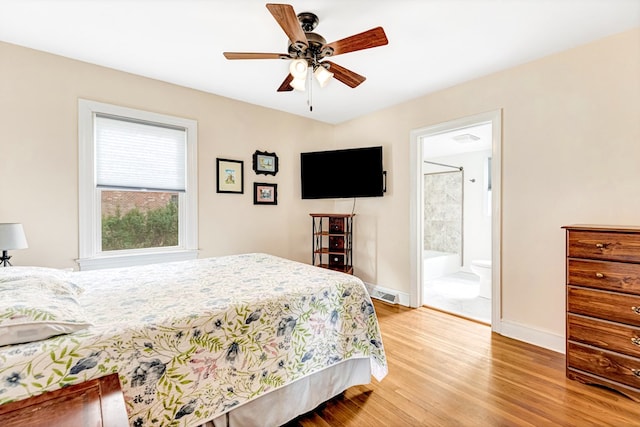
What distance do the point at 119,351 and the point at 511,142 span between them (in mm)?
3205

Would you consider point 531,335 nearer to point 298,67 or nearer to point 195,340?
point 195,340

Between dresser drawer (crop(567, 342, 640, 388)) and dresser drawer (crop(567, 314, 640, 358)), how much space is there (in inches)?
1.6

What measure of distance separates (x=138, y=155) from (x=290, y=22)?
2.13 m

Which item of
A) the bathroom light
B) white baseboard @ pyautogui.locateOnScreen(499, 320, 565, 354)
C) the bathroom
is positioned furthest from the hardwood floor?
the bathroom light

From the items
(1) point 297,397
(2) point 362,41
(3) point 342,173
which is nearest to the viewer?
(1) point 297,397

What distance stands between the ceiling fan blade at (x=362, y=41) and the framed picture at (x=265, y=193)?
2.08 meters

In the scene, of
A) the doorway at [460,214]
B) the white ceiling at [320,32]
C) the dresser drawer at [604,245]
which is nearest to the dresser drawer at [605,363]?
the dresser drawer at [604,245]

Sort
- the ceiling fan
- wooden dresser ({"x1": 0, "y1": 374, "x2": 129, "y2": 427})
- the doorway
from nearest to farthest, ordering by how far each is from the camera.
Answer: wooden dresser ({"x1": 0, "y1": 374, "x2": 129, "y2": 427}) < the ceiling fan < the doorway

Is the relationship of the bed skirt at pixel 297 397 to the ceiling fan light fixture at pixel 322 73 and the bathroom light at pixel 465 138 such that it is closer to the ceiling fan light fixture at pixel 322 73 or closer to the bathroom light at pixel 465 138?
the ceiling fan light fixture at pixel 322 73

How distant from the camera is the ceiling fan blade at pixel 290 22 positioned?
1473mm

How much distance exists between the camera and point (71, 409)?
2.64ft

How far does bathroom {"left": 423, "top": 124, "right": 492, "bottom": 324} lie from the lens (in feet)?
14.6

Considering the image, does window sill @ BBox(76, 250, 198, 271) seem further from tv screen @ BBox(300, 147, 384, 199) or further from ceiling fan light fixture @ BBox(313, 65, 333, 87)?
ceiling fan light fixture @ BBox(313, 65, 333, 87)

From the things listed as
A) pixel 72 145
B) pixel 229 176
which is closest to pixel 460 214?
pixel 229 176
